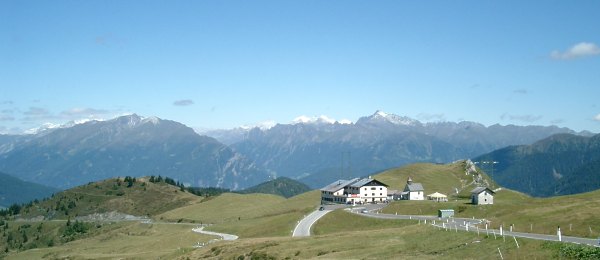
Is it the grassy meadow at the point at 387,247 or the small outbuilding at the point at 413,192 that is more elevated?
the small outbuilding at the point at 413,192

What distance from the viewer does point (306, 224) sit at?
12288cm

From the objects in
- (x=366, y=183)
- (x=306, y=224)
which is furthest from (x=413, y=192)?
(x=306, y=224)

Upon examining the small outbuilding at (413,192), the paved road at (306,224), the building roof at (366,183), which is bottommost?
the paved road at (306,224)

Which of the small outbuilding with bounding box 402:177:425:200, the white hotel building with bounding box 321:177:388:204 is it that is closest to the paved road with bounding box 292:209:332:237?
the white hotel building with bounding box 321:177:388:204

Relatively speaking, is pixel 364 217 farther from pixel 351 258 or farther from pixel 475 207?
pixel 351 258

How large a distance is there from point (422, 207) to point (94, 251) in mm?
89225

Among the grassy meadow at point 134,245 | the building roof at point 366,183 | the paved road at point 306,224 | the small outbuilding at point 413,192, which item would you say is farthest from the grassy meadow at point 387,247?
the building roof at point 366,183

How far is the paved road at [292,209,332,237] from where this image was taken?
111 m

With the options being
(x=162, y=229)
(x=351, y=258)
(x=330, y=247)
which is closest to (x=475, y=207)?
(x=330, y=247)

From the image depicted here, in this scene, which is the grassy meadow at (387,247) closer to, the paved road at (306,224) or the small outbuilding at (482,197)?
the paved road at (306,224)

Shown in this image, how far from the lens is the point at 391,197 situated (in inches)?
7313

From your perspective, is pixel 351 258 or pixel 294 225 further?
pixel 294 225

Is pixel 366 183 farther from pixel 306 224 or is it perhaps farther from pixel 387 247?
pixel 387 247

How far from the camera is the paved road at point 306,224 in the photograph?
110812 millimetres
